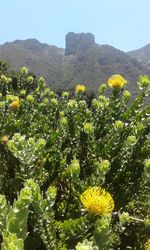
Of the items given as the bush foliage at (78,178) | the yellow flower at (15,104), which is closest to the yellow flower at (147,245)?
the bush foliage at (78,178)

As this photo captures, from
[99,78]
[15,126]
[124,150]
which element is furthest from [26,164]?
[99,78]

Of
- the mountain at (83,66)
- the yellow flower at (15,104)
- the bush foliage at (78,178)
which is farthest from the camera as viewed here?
the mountain at (83,66)

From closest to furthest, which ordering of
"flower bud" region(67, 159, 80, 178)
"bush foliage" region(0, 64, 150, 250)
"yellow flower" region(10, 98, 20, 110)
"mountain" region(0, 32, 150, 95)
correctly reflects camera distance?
"bush foliage" region(0, 64, 150, 250) < "flower bud" region(67, 159, 80, 178) < "yellow flower" region(10, 98, 20, 110) < "mountain" region(0, 32, 150, 95)

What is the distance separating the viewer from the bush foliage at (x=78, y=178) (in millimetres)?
2434

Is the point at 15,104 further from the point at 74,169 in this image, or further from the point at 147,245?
the point at 147,245

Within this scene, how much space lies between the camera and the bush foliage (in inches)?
95.8

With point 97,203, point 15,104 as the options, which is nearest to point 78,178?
point 97,203

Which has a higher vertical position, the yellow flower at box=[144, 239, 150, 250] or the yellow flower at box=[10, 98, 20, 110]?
the yellow flower at box=[10, 98, 20, 110]

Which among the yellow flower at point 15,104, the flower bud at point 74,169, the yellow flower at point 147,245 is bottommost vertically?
the yellow flower at point 147,245

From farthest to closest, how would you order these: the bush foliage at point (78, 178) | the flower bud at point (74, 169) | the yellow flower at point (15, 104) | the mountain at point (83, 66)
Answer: the mountain at point (83, 66)
the yellow flower at point (15, 104)
the flower bud at point (74, 169)
the bush foliage at point (78, 178)

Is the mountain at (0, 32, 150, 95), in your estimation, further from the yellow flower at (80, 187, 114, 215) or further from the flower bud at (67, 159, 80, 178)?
the yellow flower at (80, 187, 114, 215)

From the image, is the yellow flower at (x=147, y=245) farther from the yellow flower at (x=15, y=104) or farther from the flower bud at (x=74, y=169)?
the yellow flower at (x=15, y=104)

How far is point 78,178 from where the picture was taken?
9.89 ft

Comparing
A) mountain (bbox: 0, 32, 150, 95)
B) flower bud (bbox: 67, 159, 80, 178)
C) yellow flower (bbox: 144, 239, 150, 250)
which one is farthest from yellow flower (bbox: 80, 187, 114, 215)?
mountain (bbox: 0, 32, 150, 95)
